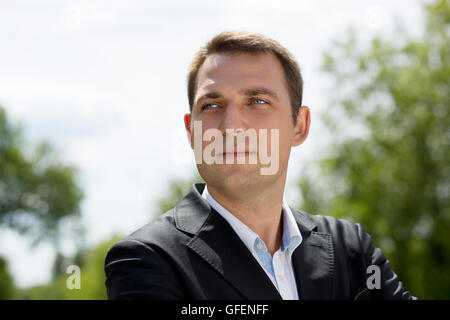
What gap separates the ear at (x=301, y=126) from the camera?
3.74 m

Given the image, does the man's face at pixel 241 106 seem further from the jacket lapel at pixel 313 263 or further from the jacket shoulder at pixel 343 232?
the jacket shoulder at pixel 343 232


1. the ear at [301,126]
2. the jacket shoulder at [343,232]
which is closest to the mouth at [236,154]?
the ear at [301,126]

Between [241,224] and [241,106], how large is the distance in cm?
70

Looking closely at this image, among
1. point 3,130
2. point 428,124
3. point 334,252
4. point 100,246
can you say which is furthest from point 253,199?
point 100,246

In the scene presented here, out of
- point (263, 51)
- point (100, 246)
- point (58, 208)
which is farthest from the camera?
point (100, 246)

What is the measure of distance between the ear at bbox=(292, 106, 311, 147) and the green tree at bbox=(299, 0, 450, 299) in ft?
88.0

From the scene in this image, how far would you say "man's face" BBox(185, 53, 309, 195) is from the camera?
3.12 meters

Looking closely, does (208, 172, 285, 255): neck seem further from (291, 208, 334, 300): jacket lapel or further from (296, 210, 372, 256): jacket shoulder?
(296, 210, 372, 256): jacket shoulder

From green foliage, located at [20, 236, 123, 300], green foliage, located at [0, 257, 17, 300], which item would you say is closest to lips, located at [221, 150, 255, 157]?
green foliage, located at [0, 257, 17, 300]

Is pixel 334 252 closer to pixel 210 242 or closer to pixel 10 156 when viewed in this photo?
pixel 210 242

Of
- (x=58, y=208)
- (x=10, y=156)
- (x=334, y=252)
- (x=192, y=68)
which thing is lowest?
(x=58, y=208)

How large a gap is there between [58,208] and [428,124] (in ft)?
121

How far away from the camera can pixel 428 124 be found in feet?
96.8

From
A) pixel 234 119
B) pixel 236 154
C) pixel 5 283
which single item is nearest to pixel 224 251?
pixel 236 154
